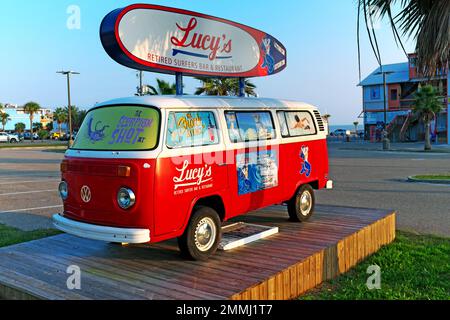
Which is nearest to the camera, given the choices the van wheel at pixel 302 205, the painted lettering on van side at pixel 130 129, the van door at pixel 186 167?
the van door at pixel 186 167

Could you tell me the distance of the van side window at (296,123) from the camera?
6.50 metres

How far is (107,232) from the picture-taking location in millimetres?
4484

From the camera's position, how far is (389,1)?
528cm

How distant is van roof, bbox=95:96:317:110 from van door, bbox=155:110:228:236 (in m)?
0.09

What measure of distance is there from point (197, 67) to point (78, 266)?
344 centimetres

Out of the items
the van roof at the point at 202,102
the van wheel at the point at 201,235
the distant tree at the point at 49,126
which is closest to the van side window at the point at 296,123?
the van roof at the point at 202,102

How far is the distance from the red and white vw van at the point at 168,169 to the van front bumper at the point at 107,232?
0.03 ft

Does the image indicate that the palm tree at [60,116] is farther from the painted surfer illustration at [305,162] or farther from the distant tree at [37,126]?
the painted surfer illustration at [305,162]

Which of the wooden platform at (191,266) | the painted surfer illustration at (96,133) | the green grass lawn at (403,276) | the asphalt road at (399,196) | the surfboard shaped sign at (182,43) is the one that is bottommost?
the green grass lawn at (403,276)

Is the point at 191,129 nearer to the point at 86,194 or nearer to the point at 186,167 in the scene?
the point at 186,167

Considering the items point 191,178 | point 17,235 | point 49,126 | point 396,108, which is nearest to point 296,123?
point 191,178

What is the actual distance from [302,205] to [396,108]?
151 feet
